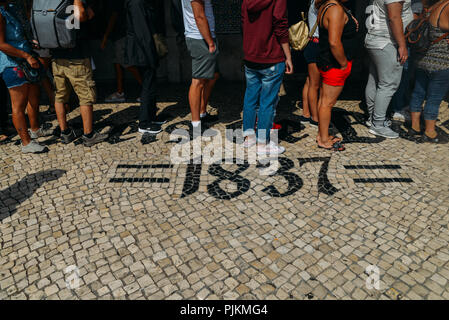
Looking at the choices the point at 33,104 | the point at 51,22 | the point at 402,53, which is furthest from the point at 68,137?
the point at 402,53

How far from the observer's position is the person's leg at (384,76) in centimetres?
454

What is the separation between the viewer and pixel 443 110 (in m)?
5.73

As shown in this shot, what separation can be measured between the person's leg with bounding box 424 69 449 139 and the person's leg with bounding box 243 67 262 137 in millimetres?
2168

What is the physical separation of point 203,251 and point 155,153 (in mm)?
1893

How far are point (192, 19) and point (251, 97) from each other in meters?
1.15

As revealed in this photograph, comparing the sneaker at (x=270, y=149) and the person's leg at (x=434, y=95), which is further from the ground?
the person's leg at (x=434, y=95)

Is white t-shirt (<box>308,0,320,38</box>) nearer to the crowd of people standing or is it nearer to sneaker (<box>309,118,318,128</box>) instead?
the crowd of people standing

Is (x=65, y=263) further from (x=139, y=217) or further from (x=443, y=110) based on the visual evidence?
(x=443, y=110)

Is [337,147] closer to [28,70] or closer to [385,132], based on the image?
[385,132]

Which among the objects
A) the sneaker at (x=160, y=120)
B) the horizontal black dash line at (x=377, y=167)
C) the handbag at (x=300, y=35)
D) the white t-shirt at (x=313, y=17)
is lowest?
the horizontal black dash line at (x=377, y=167)

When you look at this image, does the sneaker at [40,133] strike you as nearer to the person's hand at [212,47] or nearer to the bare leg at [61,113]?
the bare leg at [61,113]

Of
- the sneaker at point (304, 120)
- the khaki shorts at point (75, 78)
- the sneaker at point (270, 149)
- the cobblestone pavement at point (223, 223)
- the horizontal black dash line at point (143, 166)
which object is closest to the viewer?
the cobblestone pavement at point (223, 223)

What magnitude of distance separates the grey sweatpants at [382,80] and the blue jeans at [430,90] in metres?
0.31

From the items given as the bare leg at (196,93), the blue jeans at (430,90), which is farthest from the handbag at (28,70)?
the blue jeans at (430,90)
